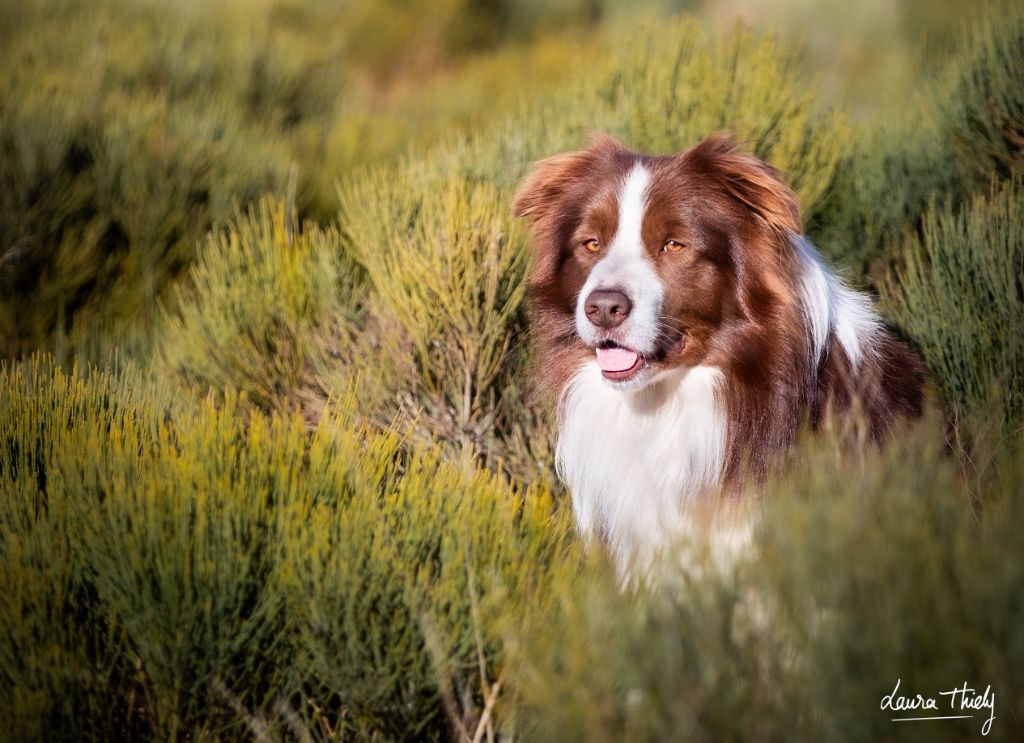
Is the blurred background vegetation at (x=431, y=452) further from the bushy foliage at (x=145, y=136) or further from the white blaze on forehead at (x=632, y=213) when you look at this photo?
the white blaze on forehead at (x=632, y=213)

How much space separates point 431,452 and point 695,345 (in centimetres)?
116

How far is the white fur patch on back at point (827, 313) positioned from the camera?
11.2 feet

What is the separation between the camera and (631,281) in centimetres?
332

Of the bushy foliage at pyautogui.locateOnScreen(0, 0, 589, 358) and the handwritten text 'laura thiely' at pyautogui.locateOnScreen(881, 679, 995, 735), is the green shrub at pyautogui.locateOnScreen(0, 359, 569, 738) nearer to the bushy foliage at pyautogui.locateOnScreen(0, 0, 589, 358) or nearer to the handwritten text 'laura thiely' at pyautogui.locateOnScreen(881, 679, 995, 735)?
the handwritten text 'laura thiely' at pyautogui.locateOnScreen(881, 679, 995, 735)

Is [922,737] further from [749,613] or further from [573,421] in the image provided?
[573,421]

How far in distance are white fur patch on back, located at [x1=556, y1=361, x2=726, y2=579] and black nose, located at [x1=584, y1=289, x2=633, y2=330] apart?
281mm

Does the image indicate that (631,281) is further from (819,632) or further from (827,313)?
(819,632)

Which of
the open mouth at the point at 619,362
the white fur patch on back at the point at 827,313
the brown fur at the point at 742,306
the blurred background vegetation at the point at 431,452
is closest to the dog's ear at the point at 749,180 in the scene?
the brown fur at the point at 742,306

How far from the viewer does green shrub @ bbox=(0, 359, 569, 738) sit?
2.69 meters

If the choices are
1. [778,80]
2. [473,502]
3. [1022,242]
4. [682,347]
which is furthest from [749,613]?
[778,80]

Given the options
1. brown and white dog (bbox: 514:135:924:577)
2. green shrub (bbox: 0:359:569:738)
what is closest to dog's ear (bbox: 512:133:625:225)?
brown and white dog (bbox: 514:135:924:577)

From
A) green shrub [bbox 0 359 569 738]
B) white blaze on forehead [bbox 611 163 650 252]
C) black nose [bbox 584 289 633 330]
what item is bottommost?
green shrub [bbox 0 359 569 738]

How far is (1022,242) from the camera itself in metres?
4.12

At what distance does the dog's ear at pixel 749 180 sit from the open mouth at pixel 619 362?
663mm
